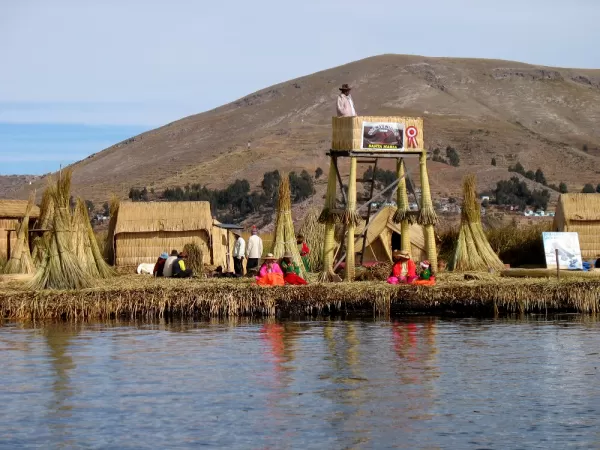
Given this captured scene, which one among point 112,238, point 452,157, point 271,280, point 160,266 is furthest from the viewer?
point 452,157

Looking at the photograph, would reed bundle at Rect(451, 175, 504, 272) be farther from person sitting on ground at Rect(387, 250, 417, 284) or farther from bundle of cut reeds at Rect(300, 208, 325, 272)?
person sitting on ground at Rect(387, 250, 417, 284)

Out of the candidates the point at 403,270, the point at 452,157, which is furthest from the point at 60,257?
the point at 452,157

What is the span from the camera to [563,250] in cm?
2752

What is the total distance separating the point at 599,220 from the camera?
30.1 meters

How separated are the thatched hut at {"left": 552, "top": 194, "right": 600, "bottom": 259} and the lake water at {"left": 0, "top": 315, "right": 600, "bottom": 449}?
10156 millimetres

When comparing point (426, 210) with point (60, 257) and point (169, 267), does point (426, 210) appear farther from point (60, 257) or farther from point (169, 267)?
point (60, 257)

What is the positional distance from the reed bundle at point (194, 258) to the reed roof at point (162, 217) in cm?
133

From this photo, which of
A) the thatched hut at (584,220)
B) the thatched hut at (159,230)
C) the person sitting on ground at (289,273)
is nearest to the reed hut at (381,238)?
the thatched hut at (584,220)

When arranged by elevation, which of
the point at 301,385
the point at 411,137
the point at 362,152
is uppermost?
the point at 411,137

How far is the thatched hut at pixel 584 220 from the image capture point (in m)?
30.0

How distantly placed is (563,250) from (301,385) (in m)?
14.6

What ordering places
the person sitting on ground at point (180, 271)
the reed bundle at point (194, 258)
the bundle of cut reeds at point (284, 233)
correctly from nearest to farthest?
the person sitting on ground at point (180, 271)
the bundle of cut reeds at point (284, 233)
the reed bundle at point (194, 258)

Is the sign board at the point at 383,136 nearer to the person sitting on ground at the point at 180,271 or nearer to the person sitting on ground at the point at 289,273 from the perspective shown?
the person sitting on ground at the point at 289,273

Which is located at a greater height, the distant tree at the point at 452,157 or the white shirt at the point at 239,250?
the distant tree at the point at 452,157
